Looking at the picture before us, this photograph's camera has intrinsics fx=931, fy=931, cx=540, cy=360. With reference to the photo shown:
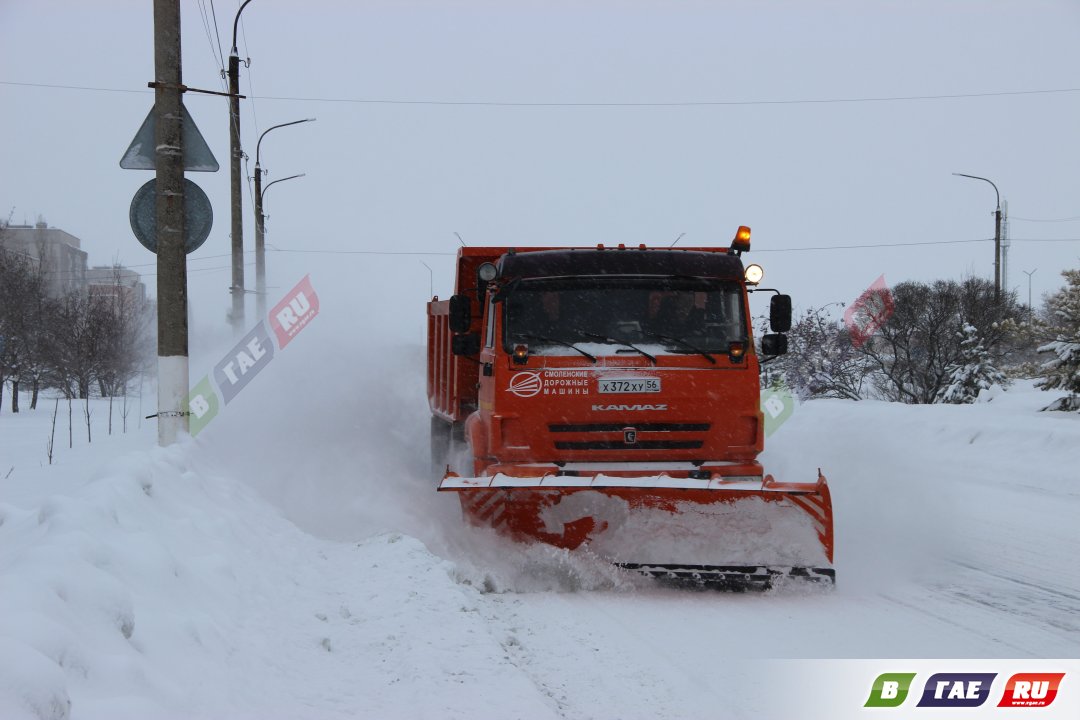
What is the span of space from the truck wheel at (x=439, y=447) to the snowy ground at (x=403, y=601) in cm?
55

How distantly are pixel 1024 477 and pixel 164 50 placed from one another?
37.5ft

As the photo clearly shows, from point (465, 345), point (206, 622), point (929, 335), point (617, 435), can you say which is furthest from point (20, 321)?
point (929, 335)

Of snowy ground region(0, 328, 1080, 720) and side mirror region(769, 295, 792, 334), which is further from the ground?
side mirror region(769, 295, 792, 334)

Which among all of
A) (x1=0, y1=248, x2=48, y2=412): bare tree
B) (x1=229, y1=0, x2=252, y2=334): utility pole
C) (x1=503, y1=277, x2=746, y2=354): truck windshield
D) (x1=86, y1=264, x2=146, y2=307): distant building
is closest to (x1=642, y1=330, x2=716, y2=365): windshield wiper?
(x1=503, y1=277, x2=746, y2=354): truck windshield

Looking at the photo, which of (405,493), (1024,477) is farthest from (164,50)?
(1024,477)

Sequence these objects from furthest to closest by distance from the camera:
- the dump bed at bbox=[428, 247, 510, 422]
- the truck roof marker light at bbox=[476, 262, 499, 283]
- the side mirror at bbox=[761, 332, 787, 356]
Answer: the dump bed at bbox=[428, 247, 510, 422] → the side mirror at bbox=[761, 332, 787, 356] → the truck roof marker light at bbox=[476, 262, 499, 283]

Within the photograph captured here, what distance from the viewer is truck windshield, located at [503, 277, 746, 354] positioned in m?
7.71

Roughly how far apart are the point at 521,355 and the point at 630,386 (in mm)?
915

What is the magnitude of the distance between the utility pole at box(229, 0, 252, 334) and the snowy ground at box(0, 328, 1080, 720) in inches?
445

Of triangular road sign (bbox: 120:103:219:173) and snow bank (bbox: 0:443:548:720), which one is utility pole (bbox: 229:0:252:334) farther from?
snow bank (bbox: 0:443:548:720)

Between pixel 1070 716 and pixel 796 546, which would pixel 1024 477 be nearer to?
pixel 796 546

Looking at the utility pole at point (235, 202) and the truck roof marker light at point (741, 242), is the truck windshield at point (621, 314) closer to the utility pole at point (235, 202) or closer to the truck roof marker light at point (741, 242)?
the truck roof marker light at point (741, 242)

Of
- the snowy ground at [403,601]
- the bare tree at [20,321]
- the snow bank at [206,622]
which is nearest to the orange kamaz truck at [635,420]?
the snowy ground at [403,601]

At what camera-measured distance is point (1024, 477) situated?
1236 cm
